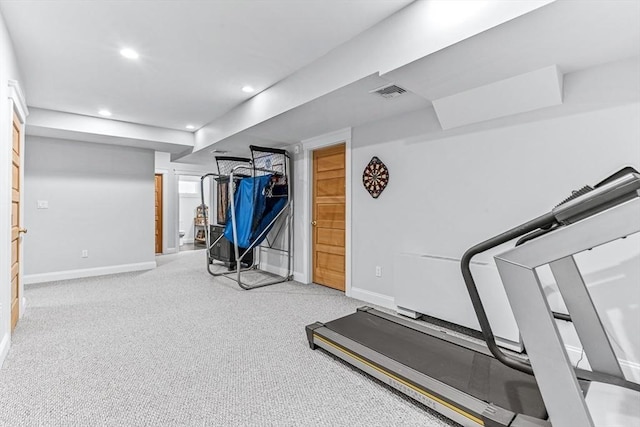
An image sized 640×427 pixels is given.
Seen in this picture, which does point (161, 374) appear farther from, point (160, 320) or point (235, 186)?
point (235, 186)

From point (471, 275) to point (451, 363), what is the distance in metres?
0.75

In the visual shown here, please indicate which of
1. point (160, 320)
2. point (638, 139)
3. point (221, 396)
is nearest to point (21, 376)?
point (160, 320)

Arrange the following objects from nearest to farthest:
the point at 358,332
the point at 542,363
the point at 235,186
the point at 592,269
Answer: the point at 542,363 < the point at 592,269 < the point at 358,332 < the point at 235,186

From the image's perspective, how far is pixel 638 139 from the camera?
2043mm

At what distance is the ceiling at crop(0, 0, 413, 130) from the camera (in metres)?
2.23

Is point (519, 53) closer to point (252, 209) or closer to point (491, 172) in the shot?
point (491, 172)

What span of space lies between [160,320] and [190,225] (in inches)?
291

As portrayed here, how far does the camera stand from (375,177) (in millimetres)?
3645

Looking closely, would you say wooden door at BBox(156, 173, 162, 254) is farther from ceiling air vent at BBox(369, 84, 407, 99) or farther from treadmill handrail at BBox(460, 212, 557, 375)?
treadmill handrail at BBox(460, 212, 557, 375)

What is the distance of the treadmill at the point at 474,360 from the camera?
47.9 inches

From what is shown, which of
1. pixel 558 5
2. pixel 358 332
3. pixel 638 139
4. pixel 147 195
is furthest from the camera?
pixel 147 195

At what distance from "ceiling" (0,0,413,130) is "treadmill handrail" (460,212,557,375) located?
1724mm

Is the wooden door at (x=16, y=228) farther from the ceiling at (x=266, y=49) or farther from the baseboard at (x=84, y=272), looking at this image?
the baseboard at (x=84, y=272)

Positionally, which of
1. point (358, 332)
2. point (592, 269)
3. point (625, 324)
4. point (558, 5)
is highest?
point (558, 5)
